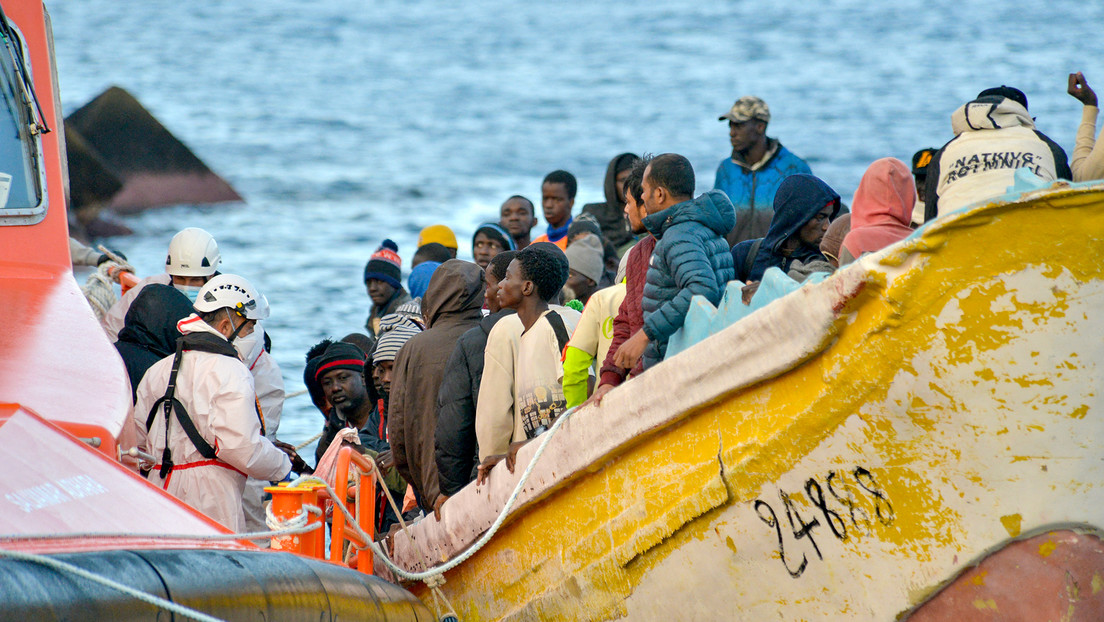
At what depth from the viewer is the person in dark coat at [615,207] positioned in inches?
316

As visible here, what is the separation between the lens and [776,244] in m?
5.02

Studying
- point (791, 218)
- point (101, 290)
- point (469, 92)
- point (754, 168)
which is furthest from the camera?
point (469, 92)

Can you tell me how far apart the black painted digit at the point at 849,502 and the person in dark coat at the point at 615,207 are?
4462 millimetres

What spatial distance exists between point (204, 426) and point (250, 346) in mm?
1104

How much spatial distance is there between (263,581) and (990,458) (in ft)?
6.86

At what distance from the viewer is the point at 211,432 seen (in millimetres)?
5504

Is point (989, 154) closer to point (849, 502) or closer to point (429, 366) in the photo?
point (849, 502)

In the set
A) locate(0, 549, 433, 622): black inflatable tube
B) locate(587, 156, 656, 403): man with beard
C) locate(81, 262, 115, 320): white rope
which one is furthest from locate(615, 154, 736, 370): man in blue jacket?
locate(81, 262, 115, 320): white rope

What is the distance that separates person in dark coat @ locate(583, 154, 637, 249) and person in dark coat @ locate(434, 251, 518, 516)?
9.60 ft

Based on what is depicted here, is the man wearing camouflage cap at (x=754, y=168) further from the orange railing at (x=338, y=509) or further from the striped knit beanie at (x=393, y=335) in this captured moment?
the orange railing at (x=338, y=509)

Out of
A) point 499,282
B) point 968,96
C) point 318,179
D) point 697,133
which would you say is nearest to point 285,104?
point 318,179

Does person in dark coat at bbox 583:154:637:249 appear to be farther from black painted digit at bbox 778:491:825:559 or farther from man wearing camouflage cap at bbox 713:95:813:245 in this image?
black painted digit at bbox 778:491:825:559

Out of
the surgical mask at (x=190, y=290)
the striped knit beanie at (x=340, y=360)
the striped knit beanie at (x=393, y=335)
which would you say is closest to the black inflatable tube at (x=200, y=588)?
the striped knit beanie at (x=393, y=335)

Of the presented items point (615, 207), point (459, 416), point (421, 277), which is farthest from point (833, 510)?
point (615, 207)
